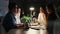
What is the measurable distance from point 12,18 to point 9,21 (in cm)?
3

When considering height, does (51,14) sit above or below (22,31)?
above

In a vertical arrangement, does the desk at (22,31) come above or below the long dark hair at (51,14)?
below

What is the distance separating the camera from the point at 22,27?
5.59ft

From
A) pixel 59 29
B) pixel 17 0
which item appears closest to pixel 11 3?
pixel 17 0

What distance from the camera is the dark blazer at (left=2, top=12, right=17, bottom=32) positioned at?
5.59ft

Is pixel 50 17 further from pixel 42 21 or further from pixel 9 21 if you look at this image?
pixel 9 21

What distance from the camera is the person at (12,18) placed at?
170cm

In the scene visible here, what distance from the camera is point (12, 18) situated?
5.60ft

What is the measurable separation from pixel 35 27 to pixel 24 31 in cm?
9

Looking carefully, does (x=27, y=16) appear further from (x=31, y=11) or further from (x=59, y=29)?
(x=59, y=29)

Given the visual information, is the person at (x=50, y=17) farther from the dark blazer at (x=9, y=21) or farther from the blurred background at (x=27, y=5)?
the dark blazer at (x=9, y=21)

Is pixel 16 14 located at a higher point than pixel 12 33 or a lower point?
higher

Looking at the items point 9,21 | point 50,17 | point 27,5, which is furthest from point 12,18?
point 50,17

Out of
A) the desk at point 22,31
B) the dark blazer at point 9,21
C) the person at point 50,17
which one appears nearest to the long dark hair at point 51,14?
the person at point 50,17
